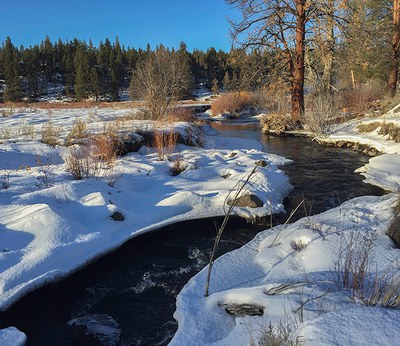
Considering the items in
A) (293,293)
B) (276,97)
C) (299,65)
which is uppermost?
(299,65)

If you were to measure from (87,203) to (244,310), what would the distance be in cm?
341

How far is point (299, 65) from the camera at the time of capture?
16000mm

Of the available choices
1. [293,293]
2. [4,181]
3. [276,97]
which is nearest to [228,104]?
[276,97]

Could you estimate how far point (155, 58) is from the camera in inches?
697

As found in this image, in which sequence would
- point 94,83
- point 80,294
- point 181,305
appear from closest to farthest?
point 181,305, point 80,294, point 94,83

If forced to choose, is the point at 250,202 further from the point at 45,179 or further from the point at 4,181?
the point at 4,181

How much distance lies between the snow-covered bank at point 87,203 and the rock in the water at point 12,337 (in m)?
0.42

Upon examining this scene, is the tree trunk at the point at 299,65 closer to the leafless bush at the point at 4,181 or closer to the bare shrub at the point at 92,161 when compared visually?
the bare shrub at the point at 92,161

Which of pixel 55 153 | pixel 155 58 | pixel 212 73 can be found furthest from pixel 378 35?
pixel 212 73

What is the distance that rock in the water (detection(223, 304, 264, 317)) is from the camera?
10.2 ft

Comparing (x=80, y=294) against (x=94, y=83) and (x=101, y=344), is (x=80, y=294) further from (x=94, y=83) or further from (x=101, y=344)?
(x=94, y=83)

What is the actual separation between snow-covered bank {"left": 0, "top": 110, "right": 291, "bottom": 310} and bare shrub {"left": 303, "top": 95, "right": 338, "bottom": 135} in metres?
6.62

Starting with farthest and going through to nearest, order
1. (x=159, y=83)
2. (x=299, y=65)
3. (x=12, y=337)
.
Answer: (x=299, y=65) → (x=159, y=83) → (x=12, y=337)

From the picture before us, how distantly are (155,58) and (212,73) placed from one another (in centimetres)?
5733
